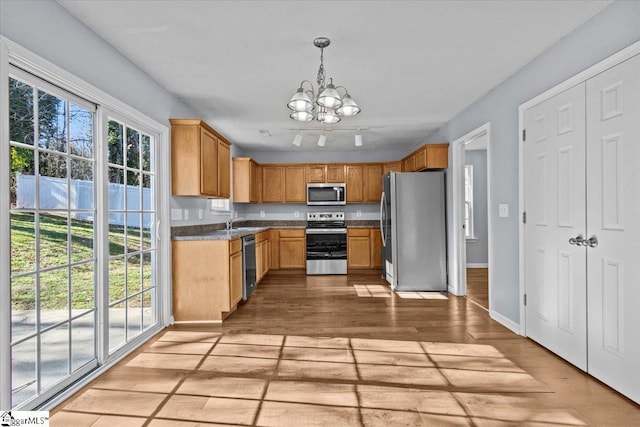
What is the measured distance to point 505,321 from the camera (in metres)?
3.42

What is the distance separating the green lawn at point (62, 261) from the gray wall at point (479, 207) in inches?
237

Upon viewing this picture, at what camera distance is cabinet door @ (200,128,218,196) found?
3740mm

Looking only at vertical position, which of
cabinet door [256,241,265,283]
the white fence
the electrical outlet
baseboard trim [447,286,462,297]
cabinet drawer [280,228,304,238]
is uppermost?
the white fence

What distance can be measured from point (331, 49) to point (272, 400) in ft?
8.12

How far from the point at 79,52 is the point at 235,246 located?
7.48 ft

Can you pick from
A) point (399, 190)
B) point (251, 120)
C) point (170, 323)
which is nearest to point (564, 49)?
point (399, 190)

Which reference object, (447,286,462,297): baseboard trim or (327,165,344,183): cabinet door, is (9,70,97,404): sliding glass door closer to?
(447,286,462,297): baseboard trim

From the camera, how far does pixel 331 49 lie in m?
2.73

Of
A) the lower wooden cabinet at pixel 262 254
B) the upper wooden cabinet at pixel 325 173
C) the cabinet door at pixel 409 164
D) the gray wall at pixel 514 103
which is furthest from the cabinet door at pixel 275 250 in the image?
the gray wall at pixel 514 103

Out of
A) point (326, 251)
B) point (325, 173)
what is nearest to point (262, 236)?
point (326, 251)

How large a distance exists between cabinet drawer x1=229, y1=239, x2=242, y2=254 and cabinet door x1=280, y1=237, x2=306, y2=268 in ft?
8.42

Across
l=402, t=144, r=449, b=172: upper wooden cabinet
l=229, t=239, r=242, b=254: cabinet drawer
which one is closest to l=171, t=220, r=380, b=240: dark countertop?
l=229, t=239, r=242, b=254: cabinet drawer

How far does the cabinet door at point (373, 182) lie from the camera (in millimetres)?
6828

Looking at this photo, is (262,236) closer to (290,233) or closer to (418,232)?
(290,233)
